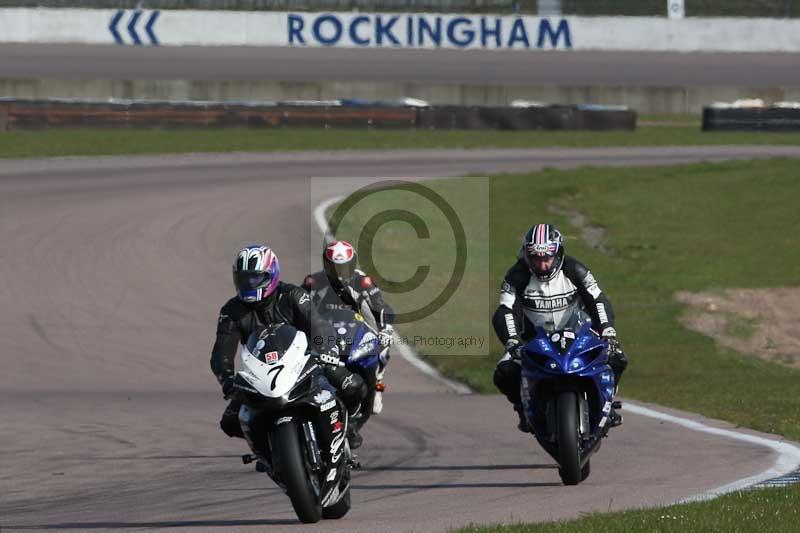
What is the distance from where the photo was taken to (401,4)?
54.7 meters

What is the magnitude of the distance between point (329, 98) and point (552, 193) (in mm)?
17110

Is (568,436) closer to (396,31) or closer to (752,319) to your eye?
(752,319)

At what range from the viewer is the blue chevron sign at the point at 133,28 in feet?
176

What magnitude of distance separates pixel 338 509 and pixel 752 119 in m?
→ 35.8

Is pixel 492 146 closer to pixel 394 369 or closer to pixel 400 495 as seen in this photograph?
pixel 394 369

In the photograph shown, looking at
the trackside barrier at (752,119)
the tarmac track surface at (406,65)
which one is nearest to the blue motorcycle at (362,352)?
the trackside barrier at (752,119)

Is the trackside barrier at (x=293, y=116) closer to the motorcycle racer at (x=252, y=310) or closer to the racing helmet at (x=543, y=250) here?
the racing helmet at (x=543, y=250)

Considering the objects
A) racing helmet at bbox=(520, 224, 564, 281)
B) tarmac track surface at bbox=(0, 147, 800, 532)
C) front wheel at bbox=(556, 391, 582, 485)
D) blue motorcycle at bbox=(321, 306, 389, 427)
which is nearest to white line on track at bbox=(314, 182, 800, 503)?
tarmac track surface at bbox=(0, 147, 800, 532)

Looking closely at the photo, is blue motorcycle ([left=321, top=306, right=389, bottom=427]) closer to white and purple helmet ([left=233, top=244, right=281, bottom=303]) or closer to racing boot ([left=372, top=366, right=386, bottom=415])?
racing boot ([left=372, top=366, right=386, bottom=415])

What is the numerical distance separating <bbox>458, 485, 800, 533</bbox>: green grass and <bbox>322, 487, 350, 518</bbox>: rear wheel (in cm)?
105

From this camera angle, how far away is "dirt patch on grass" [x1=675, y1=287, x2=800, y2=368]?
60.9 ft

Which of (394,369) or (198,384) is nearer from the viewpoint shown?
(198,384)

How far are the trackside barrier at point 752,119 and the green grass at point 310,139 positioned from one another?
256 mm

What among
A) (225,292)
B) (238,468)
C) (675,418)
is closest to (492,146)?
(225,292)
